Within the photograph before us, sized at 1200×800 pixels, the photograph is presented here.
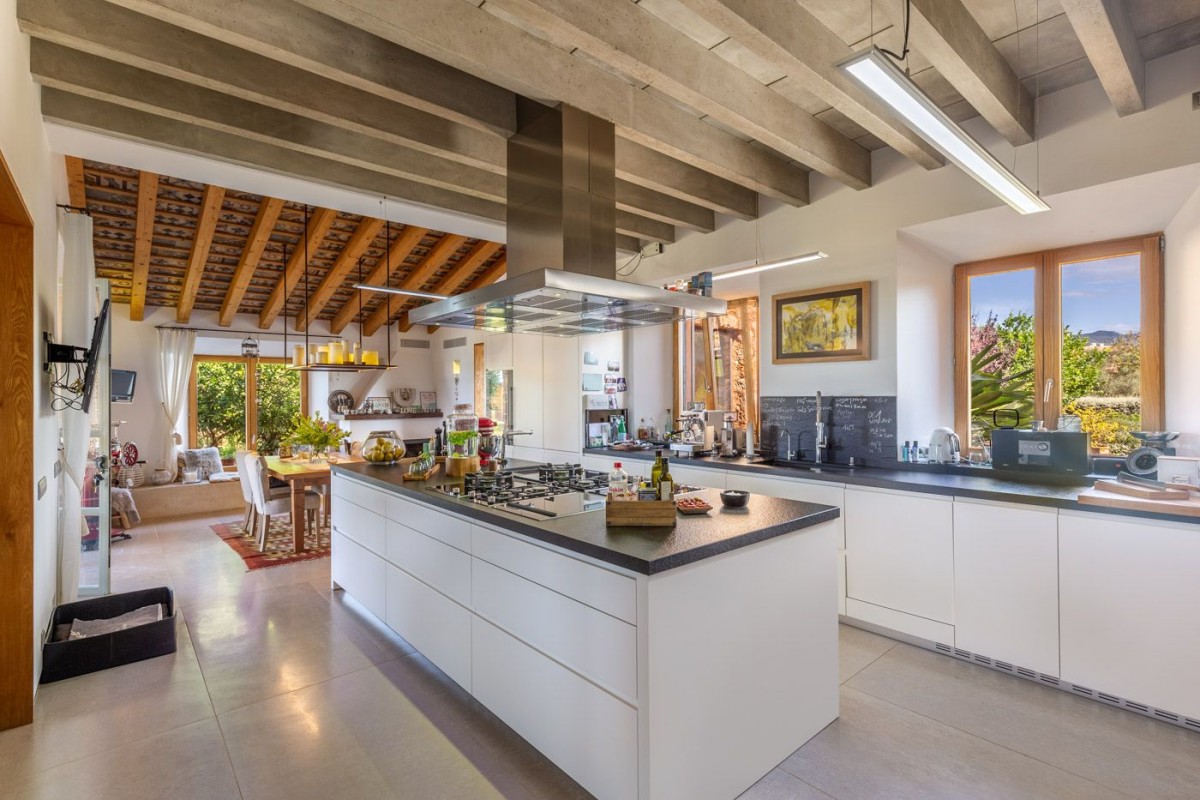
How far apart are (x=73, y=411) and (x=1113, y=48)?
16.9ft

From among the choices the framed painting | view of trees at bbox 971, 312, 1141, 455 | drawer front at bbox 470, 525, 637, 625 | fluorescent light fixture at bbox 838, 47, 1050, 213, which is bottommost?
drawer front at bbox 470, 525, 637, 625

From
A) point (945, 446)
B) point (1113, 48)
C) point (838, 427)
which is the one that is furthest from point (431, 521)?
point (1113, 48)

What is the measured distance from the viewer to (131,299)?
22.2ft

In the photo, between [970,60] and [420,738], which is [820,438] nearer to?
[970,60]

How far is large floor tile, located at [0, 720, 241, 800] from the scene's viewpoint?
1.99 m

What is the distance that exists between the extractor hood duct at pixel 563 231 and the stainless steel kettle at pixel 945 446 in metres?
1.68

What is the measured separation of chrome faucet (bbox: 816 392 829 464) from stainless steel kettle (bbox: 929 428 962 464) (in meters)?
0.65

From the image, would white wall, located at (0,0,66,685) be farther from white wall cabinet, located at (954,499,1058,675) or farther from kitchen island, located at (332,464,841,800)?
white wall cabinet, located at (954,499,1058,675)

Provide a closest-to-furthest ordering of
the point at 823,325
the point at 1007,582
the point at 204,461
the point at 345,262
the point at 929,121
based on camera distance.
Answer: the point at 929,121 → the point at 1007,582 → the point at 823,325 → the point at 345,262 → the point at 204,461

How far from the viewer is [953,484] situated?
2.96m

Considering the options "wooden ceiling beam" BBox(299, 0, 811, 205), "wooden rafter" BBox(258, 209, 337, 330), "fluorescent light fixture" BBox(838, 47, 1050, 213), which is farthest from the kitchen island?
"wooden rafter" BBox(258, 209, 337, 330)

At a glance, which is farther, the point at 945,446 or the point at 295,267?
the point at 295,267

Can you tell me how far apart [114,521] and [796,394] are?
23.8 ft

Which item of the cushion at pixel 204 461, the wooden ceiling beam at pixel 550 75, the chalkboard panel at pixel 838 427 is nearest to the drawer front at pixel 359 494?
the wooden ceiling beam at pixel 550 75
